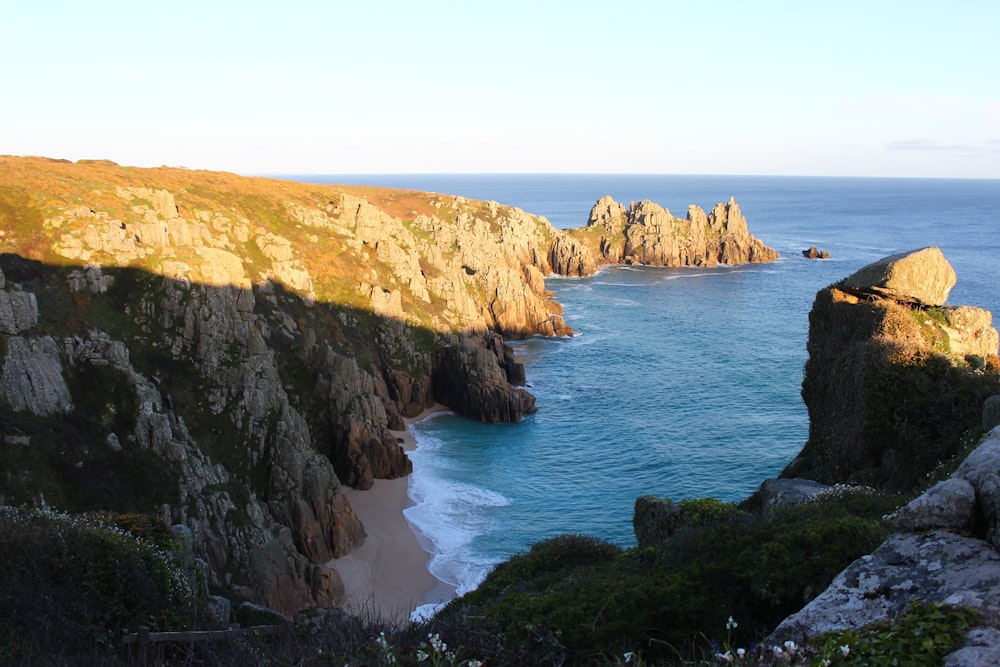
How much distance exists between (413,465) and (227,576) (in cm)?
2260

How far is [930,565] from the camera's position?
1023 cm

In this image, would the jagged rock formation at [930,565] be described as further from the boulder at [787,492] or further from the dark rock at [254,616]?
the dark rock at [254,616]

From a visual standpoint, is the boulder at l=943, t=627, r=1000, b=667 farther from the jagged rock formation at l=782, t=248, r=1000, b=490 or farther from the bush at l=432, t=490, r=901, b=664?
the jagged rock formation at l=782, t=248, r=1000, b=490

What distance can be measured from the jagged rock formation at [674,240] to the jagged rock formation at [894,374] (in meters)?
117

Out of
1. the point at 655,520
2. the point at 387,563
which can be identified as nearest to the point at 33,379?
the point at 387,563

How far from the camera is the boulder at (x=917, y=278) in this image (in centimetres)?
3069

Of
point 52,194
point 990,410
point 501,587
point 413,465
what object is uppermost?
point 52,194

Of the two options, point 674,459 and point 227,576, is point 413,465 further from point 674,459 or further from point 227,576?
point 227,576

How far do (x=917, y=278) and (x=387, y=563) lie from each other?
2975 centimetres

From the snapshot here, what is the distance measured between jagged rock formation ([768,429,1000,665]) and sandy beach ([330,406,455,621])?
82.7 ft

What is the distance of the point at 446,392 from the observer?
68938mm

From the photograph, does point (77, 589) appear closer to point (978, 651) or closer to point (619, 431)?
point (978, 651)

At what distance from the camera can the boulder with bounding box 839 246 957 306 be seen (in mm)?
30688

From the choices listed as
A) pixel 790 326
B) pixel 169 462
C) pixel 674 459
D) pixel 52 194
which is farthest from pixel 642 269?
pixel 169 462
